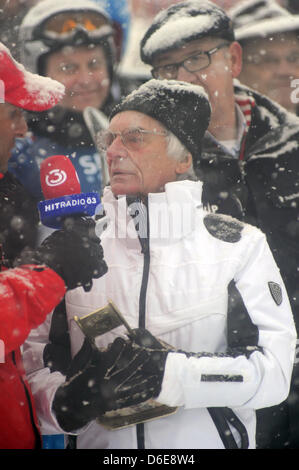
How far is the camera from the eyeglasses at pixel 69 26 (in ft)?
5.58

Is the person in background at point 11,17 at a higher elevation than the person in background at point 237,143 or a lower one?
higher

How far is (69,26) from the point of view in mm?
1704

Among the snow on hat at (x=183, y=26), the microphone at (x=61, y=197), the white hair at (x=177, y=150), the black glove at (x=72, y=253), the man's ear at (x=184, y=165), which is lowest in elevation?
the black glove at (x=72, y=253)

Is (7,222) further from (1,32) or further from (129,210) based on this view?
(1,32)

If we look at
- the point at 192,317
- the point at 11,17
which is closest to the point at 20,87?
the point at 11,17

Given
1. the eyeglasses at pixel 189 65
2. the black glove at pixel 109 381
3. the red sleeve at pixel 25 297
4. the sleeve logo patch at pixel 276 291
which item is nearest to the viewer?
the red sleeve at pixel 25 297

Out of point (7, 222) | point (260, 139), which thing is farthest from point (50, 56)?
point (260, 139)

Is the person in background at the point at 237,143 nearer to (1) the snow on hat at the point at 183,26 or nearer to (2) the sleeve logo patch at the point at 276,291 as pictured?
(1) the snow on hat at the point at 183,26

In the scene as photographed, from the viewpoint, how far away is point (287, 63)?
183 cm

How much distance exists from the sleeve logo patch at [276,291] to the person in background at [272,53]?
0.69 m

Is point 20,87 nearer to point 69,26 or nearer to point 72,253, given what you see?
point 69,26

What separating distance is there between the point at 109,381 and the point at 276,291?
0.53 metres

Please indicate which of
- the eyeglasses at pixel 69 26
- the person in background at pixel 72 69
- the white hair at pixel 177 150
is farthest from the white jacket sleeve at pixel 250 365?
the eyeglasses at pixel 69 26
